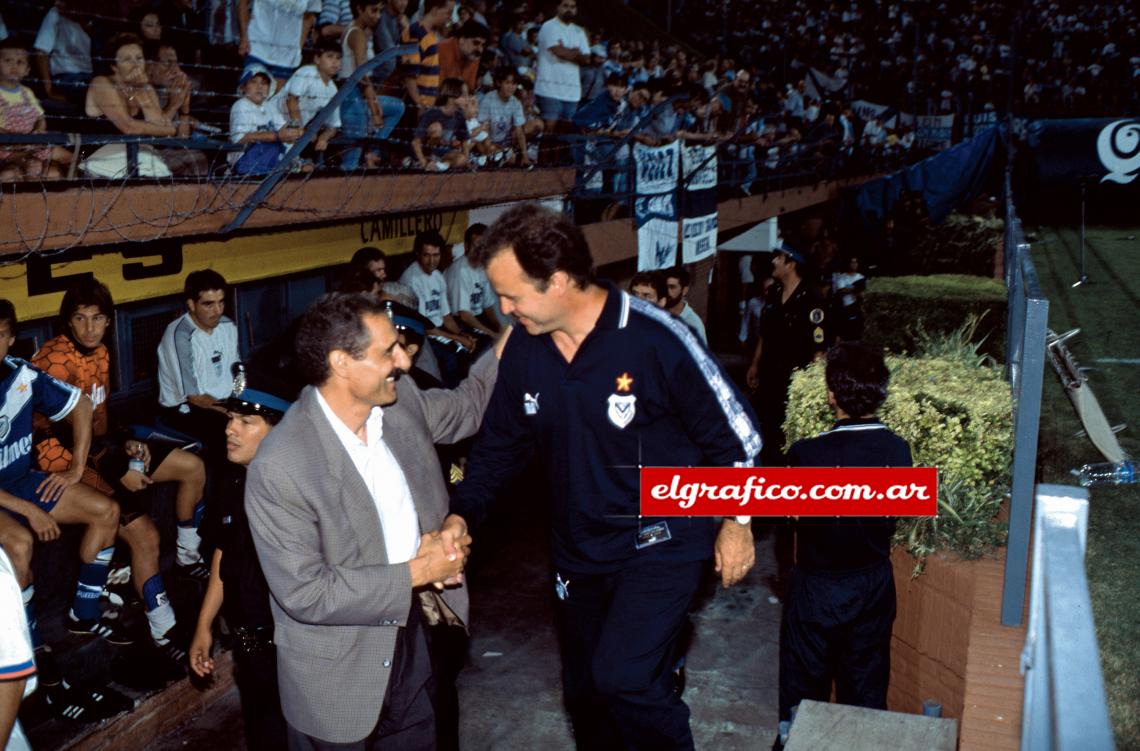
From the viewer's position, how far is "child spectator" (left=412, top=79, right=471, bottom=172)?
10375 millimetres

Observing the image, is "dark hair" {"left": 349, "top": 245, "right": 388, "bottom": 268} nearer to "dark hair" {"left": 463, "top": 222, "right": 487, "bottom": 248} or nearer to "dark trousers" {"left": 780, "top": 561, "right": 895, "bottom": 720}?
"dark hair" {"left": 463, "top": 222, "right": 487, "bottom": 248}

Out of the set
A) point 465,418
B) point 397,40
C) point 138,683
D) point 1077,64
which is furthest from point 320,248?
point 1077,64

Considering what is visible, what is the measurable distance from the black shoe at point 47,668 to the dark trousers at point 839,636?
358 centimetres

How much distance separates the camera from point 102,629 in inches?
240

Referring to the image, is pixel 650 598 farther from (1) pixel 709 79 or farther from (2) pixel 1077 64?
(2) pixel 1077 64

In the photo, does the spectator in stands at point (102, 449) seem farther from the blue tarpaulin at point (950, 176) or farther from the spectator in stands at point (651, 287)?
the blue tarpaulin at point (950, 176)

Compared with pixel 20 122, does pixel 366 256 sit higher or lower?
lower

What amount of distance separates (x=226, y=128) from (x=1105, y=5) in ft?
151

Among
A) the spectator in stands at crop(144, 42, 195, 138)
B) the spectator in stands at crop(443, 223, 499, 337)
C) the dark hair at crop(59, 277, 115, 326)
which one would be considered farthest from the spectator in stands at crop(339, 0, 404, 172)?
the dark hair at crop(59, 277, 115, 326)

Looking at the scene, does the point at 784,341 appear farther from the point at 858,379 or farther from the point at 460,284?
the point at 858,379

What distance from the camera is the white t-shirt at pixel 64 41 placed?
7688mm

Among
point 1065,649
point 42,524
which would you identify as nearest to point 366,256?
point 42,524

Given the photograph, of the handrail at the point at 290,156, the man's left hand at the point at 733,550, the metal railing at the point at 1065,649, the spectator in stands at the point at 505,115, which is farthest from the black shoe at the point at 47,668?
the spectator in stands at the point at 505,115

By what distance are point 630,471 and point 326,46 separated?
6916 mm
